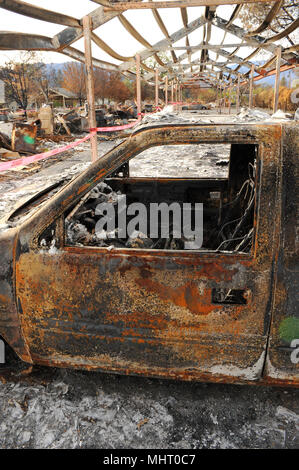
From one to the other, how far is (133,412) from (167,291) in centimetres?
90

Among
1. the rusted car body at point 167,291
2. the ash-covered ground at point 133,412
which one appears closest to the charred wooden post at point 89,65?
the rusted car body at point 167,291

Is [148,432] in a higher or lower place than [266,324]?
lower

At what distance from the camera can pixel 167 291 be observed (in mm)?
1943

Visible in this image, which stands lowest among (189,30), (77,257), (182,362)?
(182,362)

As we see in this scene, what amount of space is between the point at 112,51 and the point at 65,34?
382 centimetres

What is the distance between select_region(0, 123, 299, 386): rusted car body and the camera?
1.83 meters

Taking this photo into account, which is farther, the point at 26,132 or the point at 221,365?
the point at 26,132

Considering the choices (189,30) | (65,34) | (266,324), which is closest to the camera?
(266,324)

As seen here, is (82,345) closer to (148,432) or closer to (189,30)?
(148,432)

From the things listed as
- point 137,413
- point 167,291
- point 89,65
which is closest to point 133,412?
point 137,413

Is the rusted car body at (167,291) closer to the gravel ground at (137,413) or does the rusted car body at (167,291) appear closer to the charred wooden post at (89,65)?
the gravel ground at (137,413)

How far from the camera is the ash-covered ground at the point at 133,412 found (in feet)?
6.65

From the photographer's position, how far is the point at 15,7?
16.3ft

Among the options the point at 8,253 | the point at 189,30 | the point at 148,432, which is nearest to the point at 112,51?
the point at 189,30
